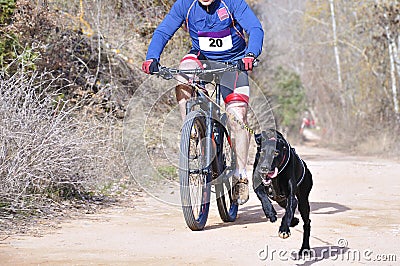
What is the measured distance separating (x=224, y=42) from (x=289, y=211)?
191 centimetres

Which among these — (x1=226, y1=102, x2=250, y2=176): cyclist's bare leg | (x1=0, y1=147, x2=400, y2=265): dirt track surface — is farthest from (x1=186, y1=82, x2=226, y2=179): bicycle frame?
(x1=0, y1=147, x2=400, y2=265): dirt track surface

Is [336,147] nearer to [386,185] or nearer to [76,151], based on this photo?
[386,185]

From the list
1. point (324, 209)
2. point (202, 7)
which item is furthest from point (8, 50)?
point (324, 209)

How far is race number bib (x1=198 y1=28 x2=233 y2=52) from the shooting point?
21.4ft

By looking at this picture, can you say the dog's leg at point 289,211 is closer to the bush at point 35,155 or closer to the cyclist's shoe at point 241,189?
the cyclist's shoe at point 241,189

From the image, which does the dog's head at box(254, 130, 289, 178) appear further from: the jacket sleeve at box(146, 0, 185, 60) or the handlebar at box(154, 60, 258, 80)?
the jacket sleeve at box(146, 0, 185, 60)

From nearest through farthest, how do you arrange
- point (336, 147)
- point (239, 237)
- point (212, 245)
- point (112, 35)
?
point (212, 245) < point (239, 237) < point (112, 35) < point (336, 147)

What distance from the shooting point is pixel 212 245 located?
5.69 metres

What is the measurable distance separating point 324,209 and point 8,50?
459cm

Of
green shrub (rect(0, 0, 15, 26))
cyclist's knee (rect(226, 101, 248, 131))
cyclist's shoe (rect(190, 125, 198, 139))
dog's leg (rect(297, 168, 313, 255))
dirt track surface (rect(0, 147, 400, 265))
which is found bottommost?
dirt track surface (rect(0, 147, 400, 265))

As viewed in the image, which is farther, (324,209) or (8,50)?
(8,50)

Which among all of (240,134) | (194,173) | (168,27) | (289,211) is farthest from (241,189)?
(168,27)

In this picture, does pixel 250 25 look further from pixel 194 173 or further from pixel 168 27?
pixel 194 173

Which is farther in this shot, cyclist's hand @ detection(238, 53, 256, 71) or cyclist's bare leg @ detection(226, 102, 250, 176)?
cyclist's bare leg @ detection(226, 102, 250, 176)
